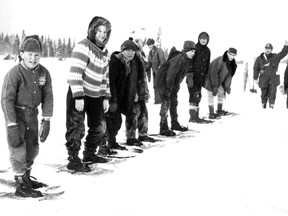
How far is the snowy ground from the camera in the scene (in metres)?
3.77

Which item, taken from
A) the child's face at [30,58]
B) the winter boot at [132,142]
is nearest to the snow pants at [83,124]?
the child's face at [30,58]

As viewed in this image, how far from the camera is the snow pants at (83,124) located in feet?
17.3

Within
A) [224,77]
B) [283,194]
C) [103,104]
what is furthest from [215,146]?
[224,77]

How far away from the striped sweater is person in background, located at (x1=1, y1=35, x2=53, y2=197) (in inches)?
26.0

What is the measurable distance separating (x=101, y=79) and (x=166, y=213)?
2.50 meters

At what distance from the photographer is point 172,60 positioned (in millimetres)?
8570

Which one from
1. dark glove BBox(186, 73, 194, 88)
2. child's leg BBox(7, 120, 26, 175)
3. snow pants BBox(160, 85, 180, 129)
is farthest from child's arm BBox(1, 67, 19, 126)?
dark glove BBox(186, 73, 194, 88)

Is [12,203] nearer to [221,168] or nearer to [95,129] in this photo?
[95,129]

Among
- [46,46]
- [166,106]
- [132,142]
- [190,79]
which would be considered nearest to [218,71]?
[190,79]

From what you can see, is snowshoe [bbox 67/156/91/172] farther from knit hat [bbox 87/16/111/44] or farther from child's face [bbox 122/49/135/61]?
child's face [bbox 122/49/135/61]

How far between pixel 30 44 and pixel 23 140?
108 centimetres

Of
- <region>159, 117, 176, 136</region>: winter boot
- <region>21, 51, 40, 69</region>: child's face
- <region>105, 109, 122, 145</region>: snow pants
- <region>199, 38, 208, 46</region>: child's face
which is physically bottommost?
<region>159, 117, 176, 136</region>: winter boot

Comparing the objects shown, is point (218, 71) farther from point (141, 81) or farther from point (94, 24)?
point (94, 24)

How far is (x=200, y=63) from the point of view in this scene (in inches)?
405
